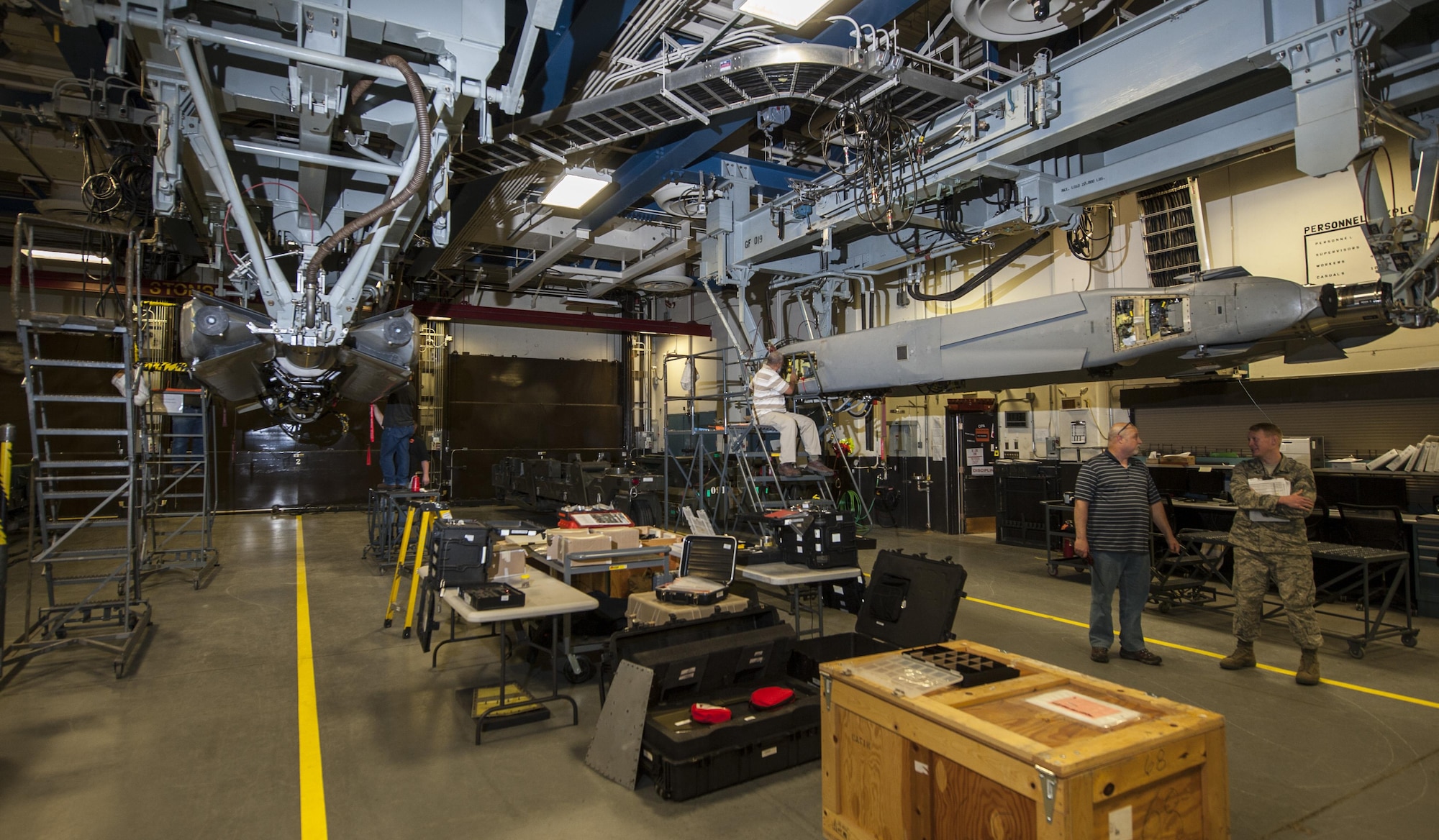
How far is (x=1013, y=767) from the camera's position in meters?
2.00

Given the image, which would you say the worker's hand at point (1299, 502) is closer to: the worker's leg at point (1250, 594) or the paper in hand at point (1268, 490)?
the paper in hand at point (1268, 490)

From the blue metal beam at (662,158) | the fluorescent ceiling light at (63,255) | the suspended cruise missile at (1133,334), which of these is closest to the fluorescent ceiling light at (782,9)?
the blue metal beam at (662,158)

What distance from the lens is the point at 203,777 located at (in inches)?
140

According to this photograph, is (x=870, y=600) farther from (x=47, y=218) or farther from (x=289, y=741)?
(x=47, y=218)

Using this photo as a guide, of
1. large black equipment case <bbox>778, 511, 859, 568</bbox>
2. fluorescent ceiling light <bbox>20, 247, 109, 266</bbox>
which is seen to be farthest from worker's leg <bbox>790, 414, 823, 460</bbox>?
fluorescent ceiling light <bbox>20, 247, 109, 266</bbox>

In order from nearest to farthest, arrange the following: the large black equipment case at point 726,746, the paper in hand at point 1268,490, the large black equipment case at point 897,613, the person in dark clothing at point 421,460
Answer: the large black equipment case at point 726,746
the large black equipment case at point 897,613
the paper in hand at point 1268,490
the person in dark clothing at point 421,460

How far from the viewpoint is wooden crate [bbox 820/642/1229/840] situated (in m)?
1.94

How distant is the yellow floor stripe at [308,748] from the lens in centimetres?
312

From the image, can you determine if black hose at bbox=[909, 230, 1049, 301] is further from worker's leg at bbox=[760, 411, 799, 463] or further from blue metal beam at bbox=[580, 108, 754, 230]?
blue metal beam at bbox=[580, 108, 754, 230]

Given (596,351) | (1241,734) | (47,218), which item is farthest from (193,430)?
(1241,734)

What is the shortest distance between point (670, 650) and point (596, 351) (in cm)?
1581

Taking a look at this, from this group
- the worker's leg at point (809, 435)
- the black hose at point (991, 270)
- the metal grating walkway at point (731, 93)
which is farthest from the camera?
the worker's leg at point (809, 435)

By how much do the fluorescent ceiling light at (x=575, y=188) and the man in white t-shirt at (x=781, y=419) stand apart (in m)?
3.33

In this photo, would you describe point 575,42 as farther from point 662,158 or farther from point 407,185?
point 662,158
